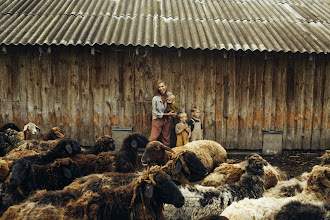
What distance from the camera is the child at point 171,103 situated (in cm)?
887

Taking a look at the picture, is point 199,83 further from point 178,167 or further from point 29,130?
point 29,130

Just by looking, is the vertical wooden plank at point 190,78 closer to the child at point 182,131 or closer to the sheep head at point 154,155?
the child at point 182,131

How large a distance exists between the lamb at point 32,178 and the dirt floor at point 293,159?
459cm

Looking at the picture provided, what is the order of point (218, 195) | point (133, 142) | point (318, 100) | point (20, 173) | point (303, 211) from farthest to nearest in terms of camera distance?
point (318, 100)
point (133, 142)
point (218, 195)
point (20, 173)
point (303, 211)

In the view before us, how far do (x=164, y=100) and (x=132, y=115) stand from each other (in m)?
1.09

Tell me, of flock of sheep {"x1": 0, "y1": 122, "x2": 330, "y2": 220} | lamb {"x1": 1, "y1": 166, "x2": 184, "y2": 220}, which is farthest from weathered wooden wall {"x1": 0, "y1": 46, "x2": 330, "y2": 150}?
lamb {"x1": 1, "y1": 166, "x2": 184, "y2": 220}

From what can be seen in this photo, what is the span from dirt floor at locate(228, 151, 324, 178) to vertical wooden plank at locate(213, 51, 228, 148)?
672 millimetres

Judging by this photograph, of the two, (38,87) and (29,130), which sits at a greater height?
(38,87)

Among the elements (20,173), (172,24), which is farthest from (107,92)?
(20,173)

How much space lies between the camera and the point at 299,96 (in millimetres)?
9648

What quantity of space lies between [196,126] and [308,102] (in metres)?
3.51

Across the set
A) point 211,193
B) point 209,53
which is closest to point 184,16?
point 209,53

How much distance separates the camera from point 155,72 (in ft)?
30.8

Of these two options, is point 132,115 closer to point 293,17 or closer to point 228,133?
point 228,133
